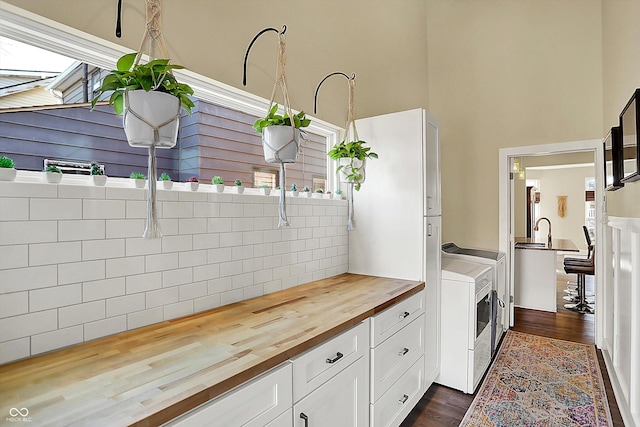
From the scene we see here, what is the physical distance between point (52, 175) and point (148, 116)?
42 centimetres

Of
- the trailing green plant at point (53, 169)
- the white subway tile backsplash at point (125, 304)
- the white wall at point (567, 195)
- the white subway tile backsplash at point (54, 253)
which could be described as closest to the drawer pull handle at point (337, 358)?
the white subway tile backsplash at point (125, 304)

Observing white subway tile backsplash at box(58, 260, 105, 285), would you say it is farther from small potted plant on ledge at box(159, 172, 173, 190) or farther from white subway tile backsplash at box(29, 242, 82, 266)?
small potted plant on ledge at box(159, 172, 173, 190)

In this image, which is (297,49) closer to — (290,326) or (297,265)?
(297,265)

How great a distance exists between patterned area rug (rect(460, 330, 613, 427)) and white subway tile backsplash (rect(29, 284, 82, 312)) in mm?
2308

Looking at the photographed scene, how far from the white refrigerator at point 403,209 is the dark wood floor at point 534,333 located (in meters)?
0.15

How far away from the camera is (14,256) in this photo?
109 cm

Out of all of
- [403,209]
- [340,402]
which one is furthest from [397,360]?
[403,209]

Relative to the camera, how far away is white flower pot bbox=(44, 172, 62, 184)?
3.84 feet

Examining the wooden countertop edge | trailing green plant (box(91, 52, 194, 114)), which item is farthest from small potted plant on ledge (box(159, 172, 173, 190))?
the wooden countertop edge

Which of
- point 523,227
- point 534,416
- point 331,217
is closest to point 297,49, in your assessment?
point 331,217

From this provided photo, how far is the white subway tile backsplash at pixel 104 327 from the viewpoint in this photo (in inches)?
49.4

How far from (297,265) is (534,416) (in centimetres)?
188

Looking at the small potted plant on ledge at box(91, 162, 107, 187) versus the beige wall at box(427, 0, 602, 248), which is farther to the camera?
the beige wall at box(427, 0, 602, 248)

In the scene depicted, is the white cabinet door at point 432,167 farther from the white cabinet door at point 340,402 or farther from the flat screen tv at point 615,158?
the flat screen tv at point 615,158
